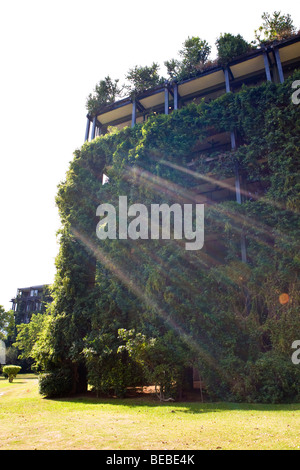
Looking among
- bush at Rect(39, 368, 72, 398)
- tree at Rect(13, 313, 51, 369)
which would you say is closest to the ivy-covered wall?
bush at Rect(39, 368, 72, 398)

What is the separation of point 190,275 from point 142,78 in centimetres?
1972

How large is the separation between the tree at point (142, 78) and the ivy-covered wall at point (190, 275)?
6.30 metres

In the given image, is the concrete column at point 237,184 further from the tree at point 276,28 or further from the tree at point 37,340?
the tree at point 37,340

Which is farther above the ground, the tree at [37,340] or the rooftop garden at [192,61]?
the rooftop garden at [192,61]

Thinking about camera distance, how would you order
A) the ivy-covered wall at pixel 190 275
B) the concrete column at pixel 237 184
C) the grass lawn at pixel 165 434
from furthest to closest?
the concrete column at pixel 237 184
the ivy-covered wall at pixel 190 275
the grass lawn at pixel 165 434

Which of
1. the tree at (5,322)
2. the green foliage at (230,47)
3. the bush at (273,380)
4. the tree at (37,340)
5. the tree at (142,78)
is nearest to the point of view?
the bush at (273,380)

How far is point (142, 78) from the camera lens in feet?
92.1

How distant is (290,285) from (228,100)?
514 inches

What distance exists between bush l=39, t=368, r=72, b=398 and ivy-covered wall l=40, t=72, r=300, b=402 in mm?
154

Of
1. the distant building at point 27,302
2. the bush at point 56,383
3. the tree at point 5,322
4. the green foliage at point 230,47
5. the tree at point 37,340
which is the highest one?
the green foliage at point 230,47

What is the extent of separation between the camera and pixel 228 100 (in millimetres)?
21031

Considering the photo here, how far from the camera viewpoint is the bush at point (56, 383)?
730 inches

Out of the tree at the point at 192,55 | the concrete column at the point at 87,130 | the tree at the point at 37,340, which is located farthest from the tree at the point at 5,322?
the tree at the point at 192,55

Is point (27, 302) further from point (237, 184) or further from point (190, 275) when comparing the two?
point (237, 184)
